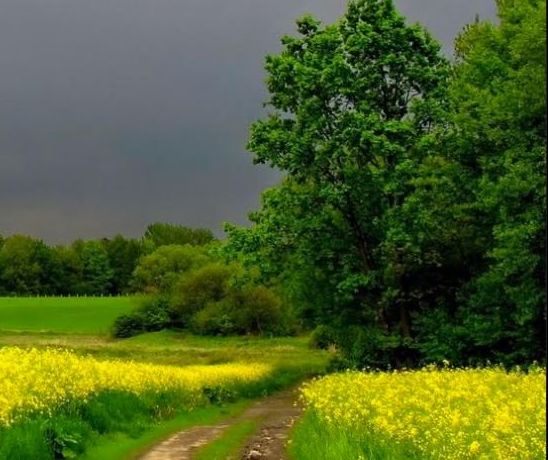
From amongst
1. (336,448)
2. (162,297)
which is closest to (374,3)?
(336,448)

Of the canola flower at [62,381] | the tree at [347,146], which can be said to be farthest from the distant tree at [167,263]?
the canola flower at [62,381]

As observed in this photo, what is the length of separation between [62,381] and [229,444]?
530cm

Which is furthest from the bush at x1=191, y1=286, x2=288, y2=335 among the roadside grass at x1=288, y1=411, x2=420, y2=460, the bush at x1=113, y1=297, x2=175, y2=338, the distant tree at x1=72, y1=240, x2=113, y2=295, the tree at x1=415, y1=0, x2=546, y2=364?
the distant tree at x1=72, y1=240, x2=113, y2=295

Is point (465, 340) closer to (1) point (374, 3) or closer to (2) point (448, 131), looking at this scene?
(2) point (448, 131)

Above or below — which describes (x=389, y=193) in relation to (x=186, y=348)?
above

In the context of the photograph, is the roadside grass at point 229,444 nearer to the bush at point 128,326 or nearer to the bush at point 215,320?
the bush at point 215,320

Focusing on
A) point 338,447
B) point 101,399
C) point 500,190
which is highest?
point 500,190

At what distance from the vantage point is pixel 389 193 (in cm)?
4059

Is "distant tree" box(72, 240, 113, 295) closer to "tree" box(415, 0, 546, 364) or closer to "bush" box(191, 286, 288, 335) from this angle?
"bush" box(191, 286, 288, 335)

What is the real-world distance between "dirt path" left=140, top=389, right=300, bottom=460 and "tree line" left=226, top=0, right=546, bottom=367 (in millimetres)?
10050

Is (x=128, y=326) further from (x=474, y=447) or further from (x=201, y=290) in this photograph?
(x=474, y=447)

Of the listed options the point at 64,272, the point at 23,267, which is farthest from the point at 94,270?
the point at 23,267

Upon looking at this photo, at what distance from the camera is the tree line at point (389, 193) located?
3700 cm

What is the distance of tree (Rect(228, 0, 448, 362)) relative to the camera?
134 ft
